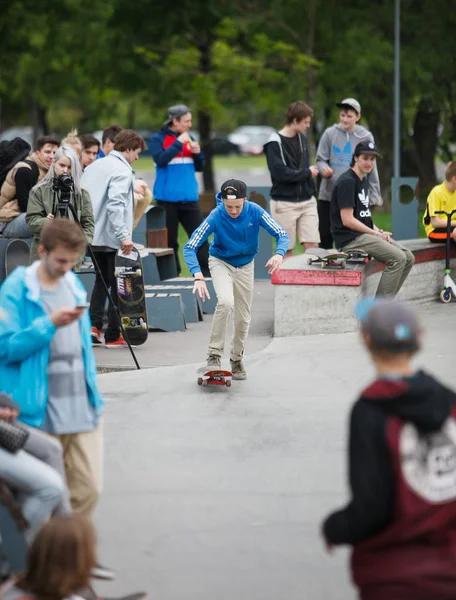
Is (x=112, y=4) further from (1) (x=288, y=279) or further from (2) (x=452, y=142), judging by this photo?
(1) (x=288, y=279)

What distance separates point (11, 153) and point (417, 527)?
8.40 metres

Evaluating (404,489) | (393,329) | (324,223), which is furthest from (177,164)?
(404,489)

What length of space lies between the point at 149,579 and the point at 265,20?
19731 mm

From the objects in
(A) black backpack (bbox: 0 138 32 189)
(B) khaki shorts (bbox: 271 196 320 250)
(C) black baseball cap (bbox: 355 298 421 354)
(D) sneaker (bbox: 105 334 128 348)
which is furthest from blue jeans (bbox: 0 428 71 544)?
(B) khaki shorts (bbox: 271 196 320 250)

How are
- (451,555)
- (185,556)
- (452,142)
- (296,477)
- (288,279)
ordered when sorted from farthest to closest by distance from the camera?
(452,142), (288,279), (296,477), (185,556), (451,555)

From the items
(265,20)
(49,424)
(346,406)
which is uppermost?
Result: (265,20)

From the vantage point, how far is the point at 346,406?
814cm

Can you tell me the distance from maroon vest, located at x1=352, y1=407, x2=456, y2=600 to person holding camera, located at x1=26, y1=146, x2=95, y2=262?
625 cm

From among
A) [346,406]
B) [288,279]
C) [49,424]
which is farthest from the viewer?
[288,279]

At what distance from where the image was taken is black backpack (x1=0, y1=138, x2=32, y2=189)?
36.5 feet

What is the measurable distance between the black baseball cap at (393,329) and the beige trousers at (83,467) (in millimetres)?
1848

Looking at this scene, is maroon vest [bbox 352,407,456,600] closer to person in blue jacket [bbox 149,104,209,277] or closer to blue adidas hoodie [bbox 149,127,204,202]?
person in blue jacket [bbox 149,104,209,277]

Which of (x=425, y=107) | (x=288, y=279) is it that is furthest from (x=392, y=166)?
(x=288, y=279)

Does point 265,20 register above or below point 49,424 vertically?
above
